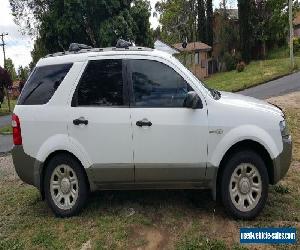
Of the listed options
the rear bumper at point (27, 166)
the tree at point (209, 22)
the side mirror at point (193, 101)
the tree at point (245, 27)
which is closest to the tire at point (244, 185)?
the side mirror at point (193, 101)

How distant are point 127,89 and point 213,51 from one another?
50579 millimetres

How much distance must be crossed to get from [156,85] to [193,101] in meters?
0.56

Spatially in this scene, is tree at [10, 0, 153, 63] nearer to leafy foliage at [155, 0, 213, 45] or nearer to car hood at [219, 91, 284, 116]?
leafy foliage at [155, 0, 213, 45]

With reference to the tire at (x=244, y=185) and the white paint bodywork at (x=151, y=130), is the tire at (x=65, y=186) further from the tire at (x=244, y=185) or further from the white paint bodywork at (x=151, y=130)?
the tire at (x=244, y=185)

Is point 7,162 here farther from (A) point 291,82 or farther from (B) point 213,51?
(B) point 213,51

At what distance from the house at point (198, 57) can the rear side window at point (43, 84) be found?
143 feet

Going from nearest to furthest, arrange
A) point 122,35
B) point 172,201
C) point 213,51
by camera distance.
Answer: point 172,201, point 122,35, point 213,51

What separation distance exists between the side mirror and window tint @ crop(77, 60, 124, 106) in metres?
0.83

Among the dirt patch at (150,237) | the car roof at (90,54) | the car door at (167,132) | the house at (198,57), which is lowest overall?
the dirt patch at (150,237)

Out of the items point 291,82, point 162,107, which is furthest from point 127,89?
point 291,82

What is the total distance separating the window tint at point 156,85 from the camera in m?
5.87

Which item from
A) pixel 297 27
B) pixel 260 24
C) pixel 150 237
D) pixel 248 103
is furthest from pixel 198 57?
pixel 150 237

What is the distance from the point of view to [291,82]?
2759 cm

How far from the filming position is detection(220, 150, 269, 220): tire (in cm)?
576
